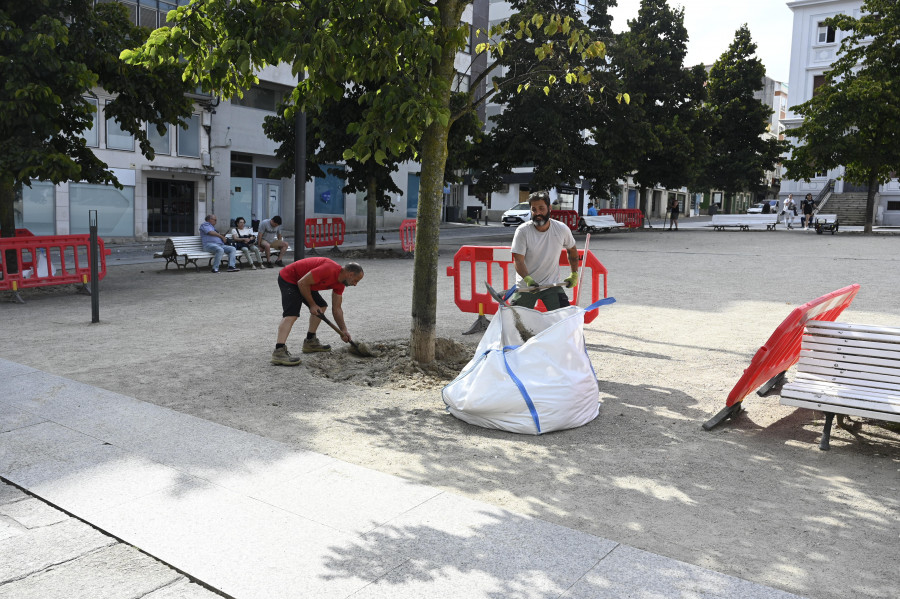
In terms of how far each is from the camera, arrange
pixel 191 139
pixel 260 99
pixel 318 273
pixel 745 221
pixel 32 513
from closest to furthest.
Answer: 1. pixel 32 513
2. pixel 318 273
3. pixel 191 139
4. pixel 260 99
5. pixel 745 221

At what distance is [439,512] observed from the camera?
3.79m

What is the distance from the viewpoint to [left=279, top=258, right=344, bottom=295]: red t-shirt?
23.3 ft

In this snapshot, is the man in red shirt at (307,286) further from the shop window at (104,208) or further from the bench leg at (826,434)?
the shop window at (104,208)

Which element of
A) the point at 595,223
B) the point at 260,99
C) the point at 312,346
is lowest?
the point at 312,346

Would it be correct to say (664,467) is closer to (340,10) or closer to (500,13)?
(340,10)

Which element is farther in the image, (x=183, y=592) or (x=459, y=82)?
(x=459, y=82)

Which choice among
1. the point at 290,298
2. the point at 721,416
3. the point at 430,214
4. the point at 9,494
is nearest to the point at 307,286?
the point at 290,298

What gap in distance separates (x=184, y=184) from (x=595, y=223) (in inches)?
673

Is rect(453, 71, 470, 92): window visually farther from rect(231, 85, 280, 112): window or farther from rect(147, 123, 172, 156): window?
rect(147, 123, 172, 156): window

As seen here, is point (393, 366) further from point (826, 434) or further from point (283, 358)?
point (826, 434)

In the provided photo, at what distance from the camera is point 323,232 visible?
2208 cm

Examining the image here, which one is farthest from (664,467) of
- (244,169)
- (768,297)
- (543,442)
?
(244,169)

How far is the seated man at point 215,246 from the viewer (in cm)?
1620

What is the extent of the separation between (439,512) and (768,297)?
1009 centimetres
